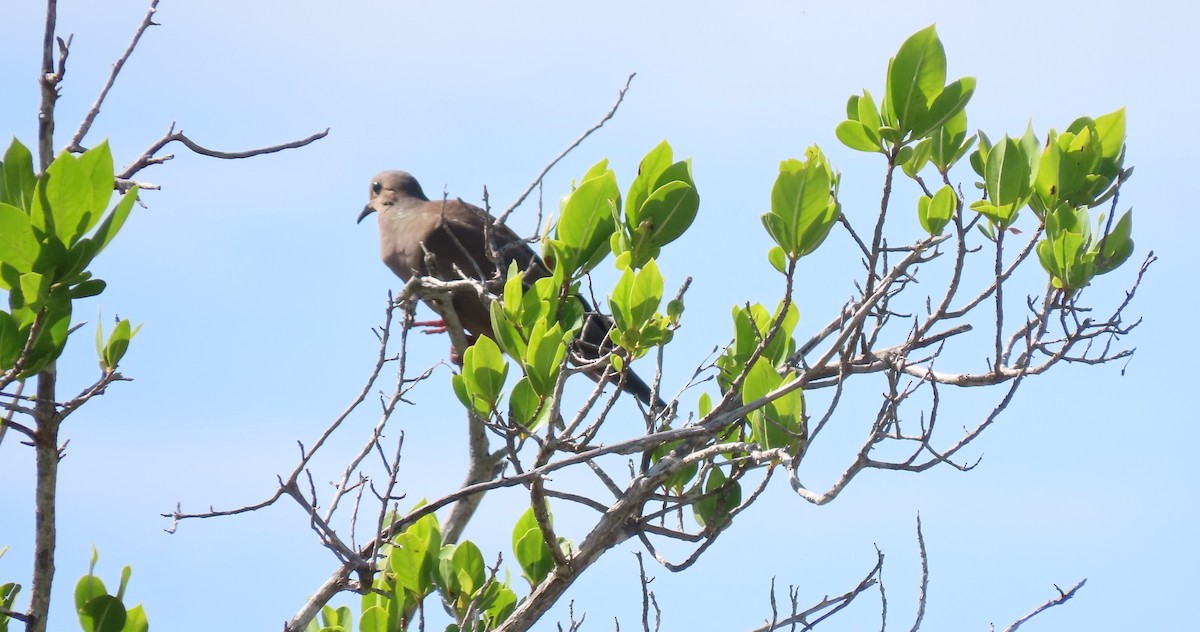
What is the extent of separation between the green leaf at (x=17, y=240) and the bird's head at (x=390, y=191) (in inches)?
186

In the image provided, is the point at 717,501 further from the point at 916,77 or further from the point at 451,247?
the point at 451,247

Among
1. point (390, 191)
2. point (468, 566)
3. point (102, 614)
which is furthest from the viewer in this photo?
point (390, 191)

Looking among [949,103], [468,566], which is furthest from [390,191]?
[949,103]

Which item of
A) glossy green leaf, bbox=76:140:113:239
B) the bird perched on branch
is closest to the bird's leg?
the bird perched on branch

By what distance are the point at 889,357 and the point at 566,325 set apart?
0.71 meters

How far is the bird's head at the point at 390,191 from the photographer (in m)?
6.78

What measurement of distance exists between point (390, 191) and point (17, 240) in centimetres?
489

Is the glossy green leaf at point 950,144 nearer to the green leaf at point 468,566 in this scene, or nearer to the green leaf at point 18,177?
the green leaf at point 468,566

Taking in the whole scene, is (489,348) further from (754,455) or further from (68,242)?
(68,242)

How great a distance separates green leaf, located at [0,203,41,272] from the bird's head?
15.5 feet

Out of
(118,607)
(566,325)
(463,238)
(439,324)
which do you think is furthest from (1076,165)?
(463,238)

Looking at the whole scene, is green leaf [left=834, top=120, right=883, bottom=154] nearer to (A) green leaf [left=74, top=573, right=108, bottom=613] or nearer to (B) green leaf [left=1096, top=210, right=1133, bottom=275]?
(B) green leaf [left=1096, top=210, right=1133, bottom=275]

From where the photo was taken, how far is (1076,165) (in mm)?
2586

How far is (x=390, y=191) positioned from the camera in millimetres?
6809
